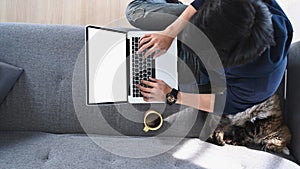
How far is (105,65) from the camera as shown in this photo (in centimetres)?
122

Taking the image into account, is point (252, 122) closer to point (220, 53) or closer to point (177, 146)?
point (177, 146)

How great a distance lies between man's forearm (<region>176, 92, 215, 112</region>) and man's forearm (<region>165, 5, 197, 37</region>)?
0.77 ft

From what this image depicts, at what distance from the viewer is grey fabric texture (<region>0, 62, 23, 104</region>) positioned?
3.93 feet

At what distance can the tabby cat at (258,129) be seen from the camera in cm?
125

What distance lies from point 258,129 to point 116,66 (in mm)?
642

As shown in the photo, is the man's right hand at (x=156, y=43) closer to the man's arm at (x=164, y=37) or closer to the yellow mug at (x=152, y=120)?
the man's arm at (x=164, y=37)

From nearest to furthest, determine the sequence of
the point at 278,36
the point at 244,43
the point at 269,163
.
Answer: the point at 244,43 < the point at 278,36 < the point at 269,163

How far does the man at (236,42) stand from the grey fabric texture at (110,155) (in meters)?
0.21

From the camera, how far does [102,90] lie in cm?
122

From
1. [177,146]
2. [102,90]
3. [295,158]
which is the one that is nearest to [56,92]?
[102,90]

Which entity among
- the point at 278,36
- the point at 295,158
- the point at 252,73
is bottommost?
the point at 295,158

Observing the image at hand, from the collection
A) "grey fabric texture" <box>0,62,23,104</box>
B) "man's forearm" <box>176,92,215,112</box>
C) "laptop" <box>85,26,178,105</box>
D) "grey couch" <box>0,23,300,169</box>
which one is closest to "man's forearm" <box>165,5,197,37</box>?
"laptop" <box>85,26,178,105</box>

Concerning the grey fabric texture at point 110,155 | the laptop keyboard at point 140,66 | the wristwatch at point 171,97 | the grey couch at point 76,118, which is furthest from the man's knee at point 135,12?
the grey fabric texture at point 110,155

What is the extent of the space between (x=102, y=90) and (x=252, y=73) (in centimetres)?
59
